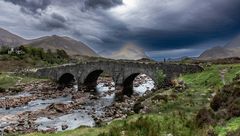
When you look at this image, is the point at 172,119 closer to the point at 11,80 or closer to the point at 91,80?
the point at 91,80

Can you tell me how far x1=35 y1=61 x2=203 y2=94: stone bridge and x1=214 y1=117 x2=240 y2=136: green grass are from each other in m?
28.9

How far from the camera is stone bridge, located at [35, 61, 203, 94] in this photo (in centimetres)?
5194

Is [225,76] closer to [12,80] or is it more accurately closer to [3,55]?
[12,80]

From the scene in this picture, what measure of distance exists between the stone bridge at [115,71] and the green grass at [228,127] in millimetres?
28905

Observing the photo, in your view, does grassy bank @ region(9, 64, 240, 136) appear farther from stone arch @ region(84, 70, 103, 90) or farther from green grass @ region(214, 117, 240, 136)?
stone arch @ region(84, 70, 103, 90)

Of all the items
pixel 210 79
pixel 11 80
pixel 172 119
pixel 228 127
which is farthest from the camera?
pixel 11 80

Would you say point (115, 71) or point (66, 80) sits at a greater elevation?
point (115, 71)

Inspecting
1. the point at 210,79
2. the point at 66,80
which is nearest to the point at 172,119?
the point at 210,79

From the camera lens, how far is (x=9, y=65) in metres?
112

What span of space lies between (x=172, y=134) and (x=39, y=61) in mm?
107448

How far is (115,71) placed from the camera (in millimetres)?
64188

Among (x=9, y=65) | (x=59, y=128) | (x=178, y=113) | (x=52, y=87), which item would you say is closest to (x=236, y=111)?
(x=178, y=113)

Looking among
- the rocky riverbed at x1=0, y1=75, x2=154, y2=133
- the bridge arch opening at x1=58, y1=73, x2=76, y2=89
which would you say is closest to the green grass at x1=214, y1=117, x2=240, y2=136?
the rocky riverbed at x1=0, y1=75, x2=154, y2=133

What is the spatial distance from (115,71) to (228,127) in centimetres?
4801
